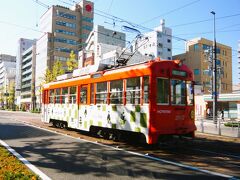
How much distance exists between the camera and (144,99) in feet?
35.6

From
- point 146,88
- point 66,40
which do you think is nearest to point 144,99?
point 146,88

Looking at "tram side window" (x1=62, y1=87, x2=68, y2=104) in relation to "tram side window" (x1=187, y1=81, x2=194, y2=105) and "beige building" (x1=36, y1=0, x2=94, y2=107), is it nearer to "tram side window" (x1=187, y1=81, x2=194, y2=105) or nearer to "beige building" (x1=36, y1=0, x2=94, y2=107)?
"tram side window" (x1=187, y1=81, x2=194, y2=105)

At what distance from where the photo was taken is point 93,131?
48.6ft

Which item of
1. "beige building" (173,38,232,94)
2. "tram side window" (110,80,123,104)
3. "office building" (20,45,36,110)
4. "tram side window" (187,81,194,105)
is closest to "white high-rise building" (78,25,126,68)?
"beige building" (173,38,232,94)

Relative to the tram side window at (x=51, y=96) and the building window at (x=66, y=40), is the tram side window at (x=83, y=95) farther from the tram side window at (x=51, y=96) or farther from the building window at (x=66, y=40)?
the building window at (x=66, y=40)

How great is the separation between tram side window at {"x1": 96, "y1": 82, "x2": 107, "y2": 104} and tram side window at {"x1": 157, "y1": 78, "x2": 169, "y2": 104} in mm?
3062

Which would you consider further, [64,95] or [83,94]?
[64,95]

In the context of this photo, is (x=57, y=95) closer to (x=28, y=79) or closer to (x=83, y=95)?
(x=83, y=95)

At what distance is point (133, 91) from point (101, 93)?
7.94 ft

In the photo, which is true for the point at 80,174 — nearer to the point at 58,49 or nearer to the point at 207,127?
the point at 207,127

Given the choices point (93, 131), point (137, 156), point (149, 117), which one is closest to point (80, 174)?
point (137, 156)

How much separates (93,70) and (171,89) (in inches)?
191

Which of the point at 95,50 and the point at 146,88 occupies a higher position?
the point at 95,50

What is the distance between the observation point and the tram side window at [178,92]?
1122 centimetres
